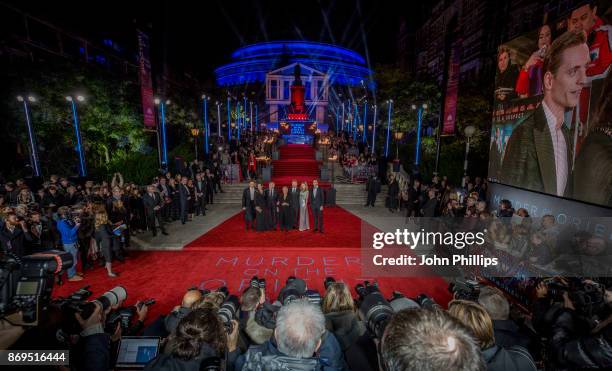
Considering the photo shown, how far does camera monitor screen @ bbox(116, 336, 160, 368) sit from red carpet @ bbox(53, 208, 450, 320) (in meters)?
3.35

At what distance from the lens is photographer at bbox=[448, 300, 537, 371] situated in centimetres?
229

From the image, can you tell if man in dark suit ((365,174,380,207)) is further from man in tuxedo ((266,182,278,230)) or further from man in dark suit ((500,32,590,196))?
man in dark suit ((500,32,590,196))

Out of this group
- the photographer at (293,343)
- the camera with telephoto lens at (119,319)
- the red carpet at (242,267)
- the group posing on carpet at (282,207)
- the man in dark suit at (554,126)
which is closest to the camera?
the photographer at (293,343)

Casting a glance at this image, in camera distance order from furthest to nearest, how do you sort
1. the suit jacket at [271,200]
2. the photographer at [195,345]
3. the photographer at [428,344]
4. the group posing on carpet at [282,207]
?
the suit jacket at [271,200]
the group posing on carpet at [282,207]
the photographer at [195,345]
the photographer at [428,344]

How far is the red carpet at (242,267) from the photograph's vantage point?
277 inches

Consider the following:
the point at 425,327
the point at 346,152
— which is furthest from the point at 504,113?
the point at 346,152

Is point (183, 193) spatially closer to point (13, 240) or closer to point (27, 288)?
point (13, 240)

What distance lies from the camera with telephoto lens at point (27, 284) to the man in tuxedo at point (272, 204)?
837cm

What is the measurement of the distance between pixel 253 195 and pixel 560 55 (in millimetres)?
10775

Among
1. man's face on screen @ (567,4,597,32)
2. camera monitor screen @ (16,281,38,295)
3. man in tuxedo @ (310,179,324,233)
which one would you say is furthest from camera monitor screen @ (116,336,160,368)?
man's face on screen @ (567,4,597,32)

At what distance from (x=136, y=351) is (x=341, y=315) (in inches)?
82.5

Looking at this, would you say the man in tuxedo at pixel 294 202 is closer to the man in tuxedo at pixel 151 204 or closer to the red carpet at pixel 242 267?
the red carpet at pixel 242 267

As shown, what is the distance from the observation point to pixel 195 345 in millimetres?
2250

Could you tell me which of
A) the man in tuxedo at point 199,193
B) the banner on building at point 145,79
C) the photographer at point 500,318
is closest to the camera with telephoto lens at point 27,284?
the photographer at point 500,318
